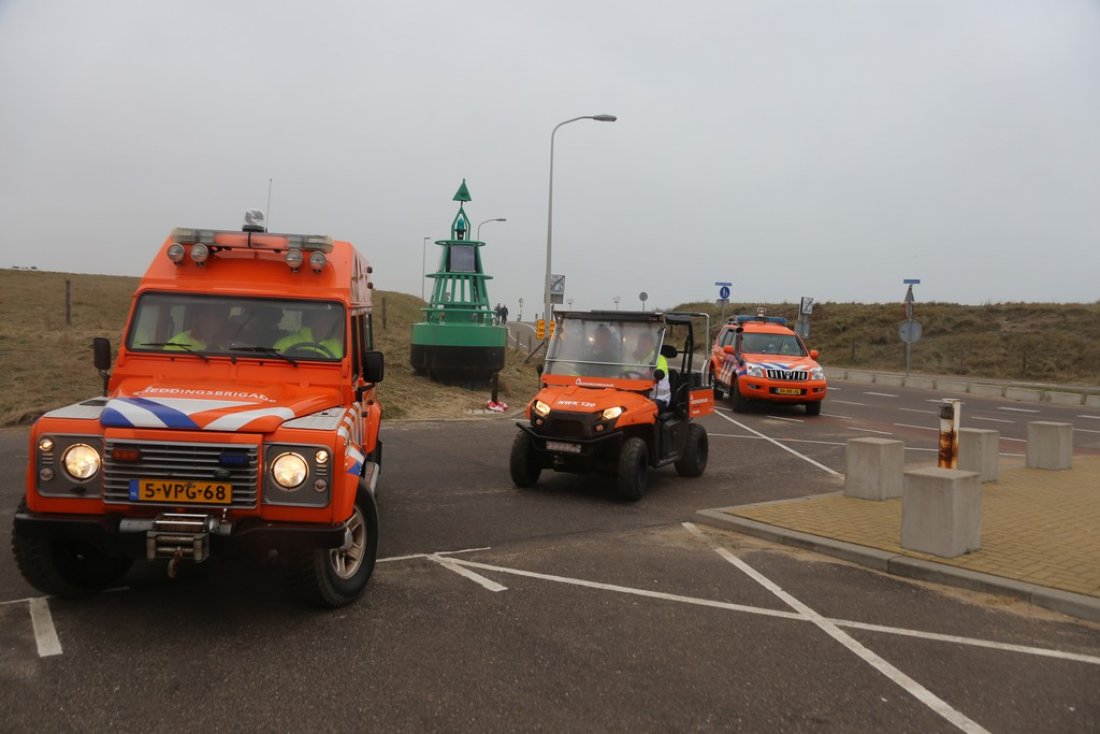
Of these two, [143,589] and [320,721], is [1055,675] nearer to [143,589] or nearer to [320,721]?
[320,721]

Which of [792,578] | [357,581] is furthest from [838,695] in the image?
[357,581]

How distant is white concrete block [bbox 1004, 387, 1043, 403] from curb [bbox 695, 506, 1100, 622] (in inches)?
976

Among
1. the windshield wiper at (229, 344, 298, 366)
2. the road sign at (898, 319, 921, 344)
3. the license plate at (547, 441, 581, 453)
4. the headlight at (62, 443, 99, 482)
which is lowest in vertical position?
the license plate at (547, 441, 581, 453)

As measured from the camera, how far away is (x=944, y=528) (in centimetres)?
677

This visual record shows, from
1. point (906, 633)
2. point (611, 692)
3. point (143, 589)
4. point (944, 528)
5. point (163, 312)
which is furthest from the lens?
point (944, 528)

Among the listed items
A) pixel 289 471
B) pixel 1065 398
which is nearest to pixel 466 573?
pixel 289 471

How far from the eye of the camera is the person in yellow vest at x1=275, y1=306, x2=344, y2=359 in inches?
250

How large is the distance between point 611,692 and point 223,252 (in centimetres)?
454

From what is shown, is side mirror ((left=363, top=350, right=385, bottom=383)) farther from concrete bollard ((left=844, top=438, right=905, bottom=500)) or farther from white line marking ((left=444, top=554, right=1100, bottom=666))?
concrete bollard ((left=844, top=438, right=905, bottom=500))

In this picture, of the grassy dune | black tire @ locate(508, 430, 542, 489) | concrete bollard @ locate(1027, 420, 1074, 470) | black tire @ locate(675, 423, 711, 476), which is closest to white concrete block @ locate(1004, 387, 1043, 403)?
the grassy dune

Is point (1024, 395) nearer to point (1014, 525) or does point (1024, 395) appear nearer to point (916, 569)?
point (1014, 525)

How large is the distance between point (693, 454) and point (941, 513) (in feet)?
14.7

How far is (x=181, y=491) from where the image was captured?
15.7 ft

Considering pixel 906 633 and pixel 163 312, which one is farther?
pixel 163 312
